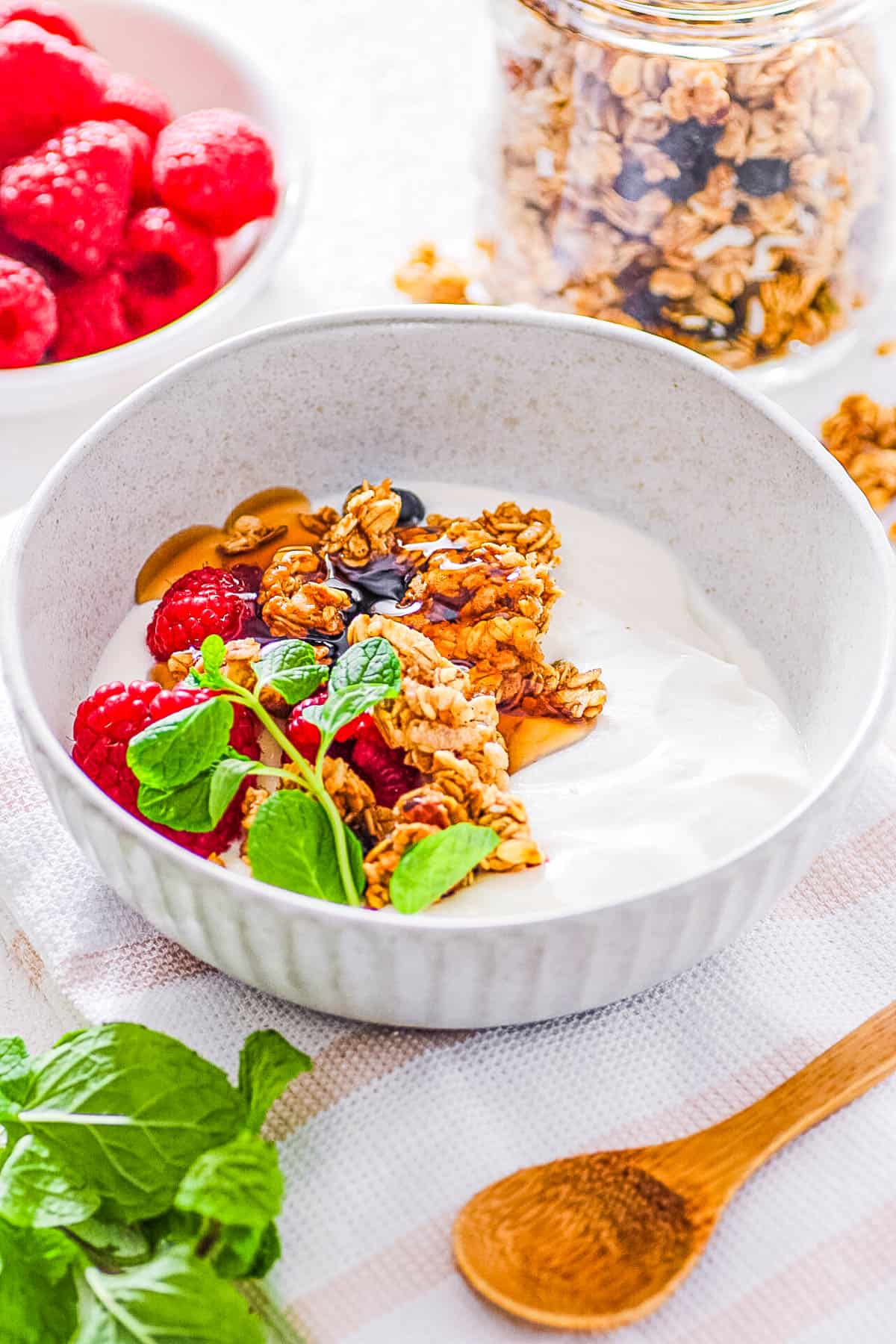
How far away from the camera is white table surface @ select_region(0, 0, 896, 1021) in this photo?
125 centimetres

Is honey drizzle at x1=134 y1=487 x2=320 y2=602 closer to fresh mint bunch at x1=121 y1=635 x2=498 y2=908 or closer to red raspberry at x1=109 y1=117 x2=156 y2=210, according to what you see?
fresh mint bunch at x1=121 y1=635 x2=498 y2=908

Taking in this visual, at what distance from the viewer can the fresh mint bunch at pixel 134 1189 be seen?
2.23ft

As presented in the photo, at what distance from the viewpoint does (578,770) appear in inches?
35.0

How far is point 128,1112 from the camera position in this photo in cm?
73

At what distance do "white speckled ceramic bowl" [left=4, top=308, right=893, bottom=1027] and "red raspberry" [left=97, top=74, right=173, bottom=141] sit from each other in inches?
15.3

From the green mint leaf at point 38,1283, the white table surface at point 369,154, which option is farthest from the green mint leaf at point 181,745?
the white table surface at point 369,154

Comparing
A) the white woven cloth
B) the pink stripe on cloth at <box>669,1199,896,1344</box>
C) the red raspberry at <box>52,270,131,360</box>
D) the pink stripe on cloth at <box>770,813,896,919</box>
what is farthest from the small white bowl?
the pink stripe on cloth at <box>669,1199,896,1344</box>

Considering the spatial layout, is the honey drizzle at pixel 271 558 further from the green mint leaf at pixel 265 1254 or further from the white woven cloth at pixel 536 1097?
the green mint leaf at pixel 265 1254

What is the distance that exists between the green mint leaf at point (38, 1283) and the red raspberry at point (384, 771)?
274 millimetres

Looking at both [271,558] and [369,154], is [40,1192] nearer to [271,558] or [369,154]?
[271,558]

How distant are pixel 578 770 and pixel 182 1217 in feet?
1.05

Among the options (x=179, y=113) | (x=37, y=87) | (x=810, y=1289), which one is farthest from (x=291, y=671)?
(x=179, y=113)

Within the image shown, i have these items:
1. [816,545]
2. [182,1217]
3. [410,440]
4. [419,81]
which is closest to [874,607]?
[816,545]

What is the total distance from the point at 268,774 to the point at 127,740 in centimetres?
8
